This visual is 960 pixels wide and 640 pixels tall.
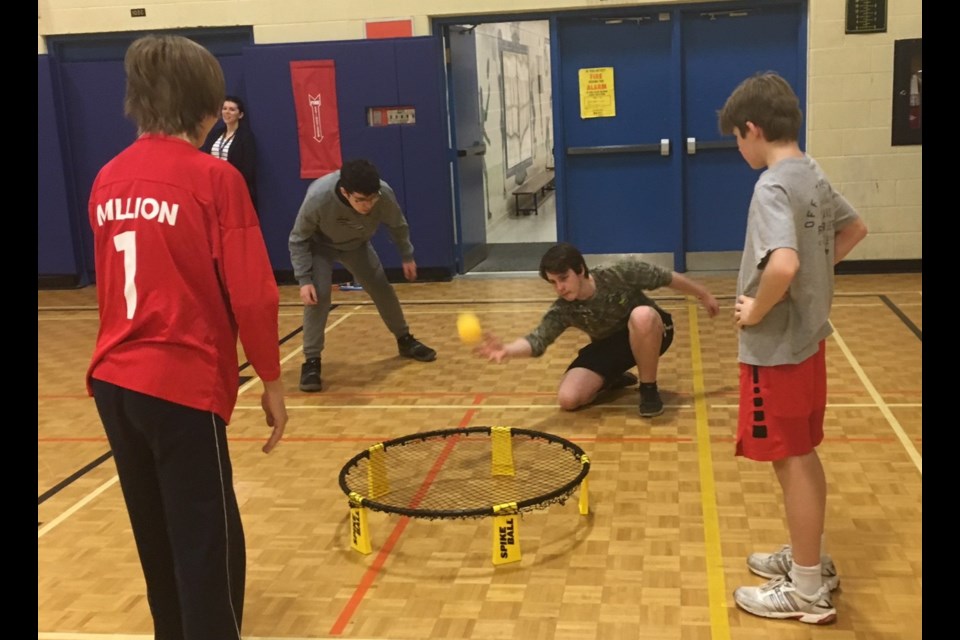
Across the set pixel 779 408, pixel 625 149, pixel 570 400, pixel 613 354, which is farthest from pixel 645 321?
pixel 625 149

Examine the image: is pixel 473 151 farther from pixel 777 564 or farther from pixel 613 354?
pixel 777 564

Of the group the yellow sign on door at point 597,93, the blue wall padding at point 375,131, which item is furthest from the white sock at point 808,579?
the yellow sign on door at point 597,93

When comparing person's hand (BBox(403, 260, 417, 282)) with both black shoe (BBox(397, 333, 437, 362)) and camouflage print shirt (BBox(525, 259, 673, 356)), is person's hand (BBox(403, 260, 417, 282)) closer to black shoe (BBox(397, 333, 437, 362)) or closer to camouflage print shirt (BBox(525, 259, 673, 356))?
black shoe (BBox(397, 333, 437, 362))

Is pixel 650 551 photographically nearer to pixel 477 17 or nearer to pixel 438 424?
pixel 438 424

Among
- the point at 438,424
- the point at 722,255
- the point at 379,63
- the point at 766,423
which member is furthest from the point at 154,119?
the point at 722,255

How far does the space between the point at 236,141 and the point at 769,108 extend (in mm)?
7622

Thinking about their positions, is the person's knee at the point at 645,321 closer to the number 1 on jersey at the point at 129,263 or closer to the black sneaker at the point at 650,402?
the black sneaker at the point at 650,402

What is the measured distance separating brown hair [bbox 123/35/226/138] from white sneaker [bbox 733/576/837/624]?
2.29m

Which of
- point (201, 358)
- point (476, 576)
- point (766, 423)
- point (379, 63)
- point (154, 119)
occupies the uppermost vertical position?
point (379, 63)

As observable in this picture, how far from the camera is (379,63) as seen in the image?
374 inches

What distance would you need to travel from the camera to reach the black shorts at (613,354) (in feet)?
17.7

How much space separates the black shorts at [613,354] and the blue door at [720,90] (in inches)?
174

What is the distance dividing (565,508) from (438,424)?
1.33 metres

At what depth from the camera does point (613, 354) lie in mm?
5406
